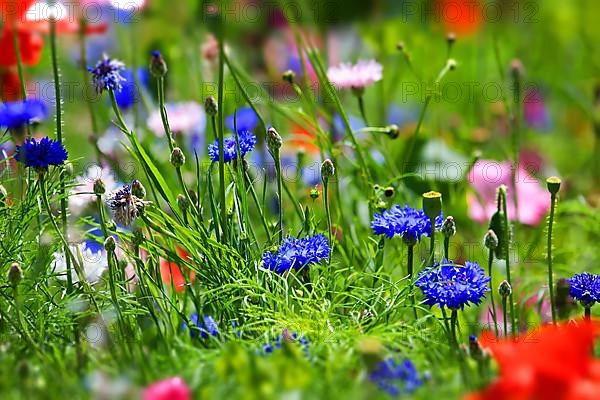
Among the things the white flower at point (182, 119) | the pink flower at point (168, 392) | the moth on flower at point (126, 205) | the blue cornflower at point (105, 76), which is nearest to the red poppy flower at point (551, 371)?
the pink flower at point (168, 392)

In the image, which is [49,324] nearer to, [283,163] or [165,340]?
[165,340]

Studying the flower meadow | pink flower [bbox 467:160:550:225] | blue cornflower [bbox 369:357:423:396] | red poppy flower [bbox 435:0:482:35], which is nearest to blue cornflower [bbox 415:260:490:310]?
the flower meadow

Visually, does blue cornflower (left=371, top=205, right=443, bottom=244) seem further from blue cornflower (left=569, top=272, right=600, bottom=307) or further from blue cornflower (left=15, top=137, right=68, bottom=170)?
blue cornflower (left=15, top=137, right=68, bottom=170)

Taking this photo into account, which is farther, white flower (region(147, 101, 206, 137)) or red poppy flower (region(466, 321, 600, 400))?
white flower (region(147, 101, 206, 137))

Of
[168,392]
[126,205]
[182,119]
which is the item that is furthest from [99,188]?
[182,119]

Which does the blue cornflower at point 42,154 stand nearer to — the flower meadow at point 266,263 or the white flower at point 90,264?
the flower meadow at point 266,263
